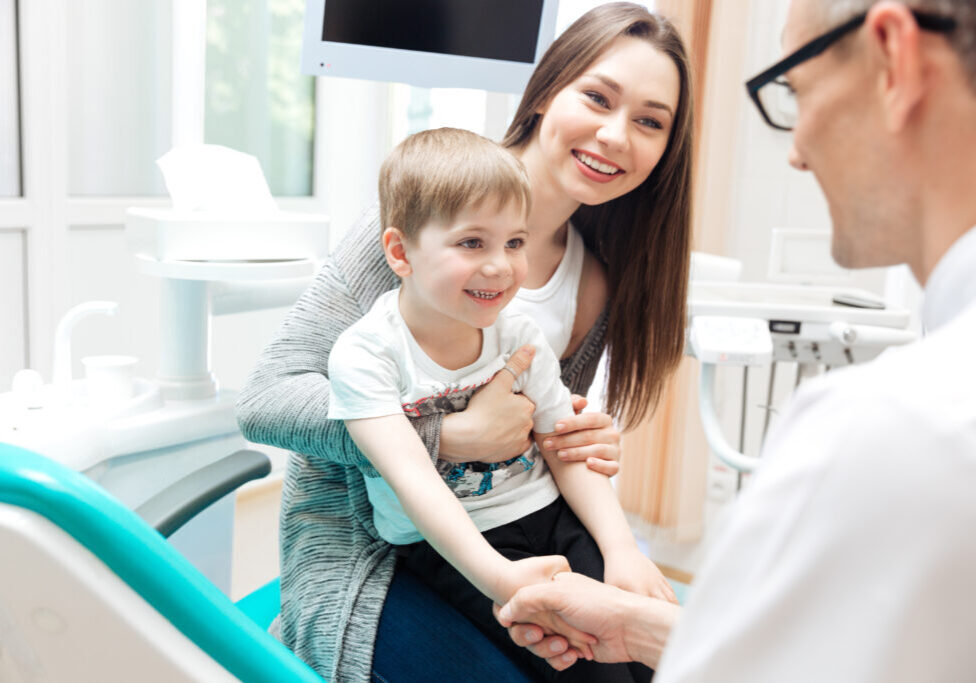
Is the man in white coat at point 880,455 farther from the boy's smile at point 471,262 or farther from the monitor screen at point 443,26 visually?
the monitor screen at point 443,26

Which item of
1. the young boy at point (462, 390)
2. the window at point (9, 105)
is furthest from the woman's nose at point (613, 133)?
the window at point (9, 105)

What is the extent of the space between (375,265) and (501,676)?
1.96 feet

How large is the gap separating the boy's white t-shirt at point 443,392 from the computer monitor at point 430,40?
70 centimetres

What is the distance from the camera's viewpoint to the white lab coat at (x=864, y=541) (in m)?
0.50

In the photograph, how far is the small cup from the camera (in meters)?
1.57

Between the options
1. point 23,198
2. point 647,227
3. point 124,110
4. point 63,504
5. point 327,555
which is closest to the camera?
point 63,504

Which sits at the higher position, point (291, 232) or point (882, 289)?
point (291, 232)

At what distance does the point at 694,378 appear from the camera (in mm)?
2961

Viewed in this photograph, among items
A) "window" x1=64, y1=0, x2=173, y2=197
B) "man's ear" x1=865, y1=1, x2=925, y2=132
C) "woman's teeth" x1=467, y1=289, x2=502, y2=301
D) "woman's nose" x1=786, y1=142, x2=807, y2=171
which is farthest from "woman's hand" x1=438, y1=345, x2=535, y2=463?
"window" x1=64, y1=0, x2=173, y2=197

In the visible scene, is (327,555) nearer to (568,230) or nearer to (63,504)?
(63,504)

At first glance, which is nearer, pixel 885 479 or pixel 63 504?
pixel 885 479

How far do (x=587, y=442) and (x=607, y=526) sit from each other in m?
0.12

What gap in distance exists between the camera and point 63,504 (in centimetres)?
81

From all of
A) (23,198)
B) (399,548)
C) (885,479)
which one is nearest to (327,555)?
(399,548)
